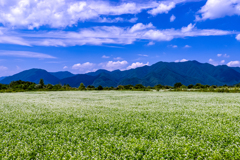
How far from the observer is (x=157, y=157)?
7.21 m

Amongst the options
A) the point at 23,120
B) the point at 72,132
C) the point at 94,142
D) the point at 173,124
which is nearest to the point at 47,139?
the point at 72,132

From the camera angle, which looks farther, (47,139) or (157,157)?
(47,139)

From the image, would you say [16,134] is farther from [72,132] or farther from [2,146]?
[72,132]

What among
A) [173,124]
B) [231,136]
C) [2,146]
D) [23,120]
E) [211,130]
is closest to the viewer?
[2,146]

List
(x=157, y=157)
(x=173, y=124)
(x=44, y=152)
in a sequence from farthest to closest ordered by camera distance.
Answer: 1. (x=173, y=124)
2. (x=44, y=152)
3. (x=157, y=157)

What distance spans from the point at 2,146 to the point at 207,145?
11316 mm

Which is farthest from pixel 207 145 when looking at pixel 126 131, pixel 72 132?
pixel 72 132

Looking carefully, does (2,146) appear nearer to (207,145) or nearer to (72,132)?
(72,132)

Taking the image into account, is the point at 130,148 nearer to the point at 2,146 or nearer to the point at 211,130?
the point at 211,130

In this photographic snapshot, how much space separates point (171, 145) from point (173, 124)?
174 inches

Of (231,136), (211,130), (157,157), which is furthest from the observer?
(211,130)

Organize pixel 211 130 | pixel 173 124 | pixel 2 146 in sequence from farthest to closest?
pixel 173 124
pixel 211 130
pixel 2 146

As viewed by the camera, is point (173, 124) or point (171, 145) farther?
point (173, 124)

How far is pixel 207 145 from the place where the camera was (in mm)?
8352
